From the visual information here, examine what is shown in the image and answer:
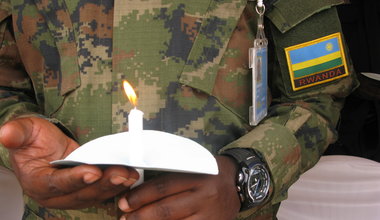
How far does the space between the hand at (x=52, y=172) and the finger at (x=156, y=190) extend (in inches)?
0.8

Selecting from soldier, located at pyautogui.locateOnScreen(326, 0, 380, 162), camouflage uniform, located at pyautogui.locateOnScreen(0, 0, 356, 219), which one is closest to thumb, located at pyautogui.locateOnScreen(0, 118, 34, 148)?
camouflage uniform, located at pyautogui.locateOnScreen(0, 0, 356, 219)

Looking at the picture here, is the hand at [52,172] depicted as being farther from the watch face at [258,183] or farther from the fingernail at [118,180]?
the watch face at [258,183]

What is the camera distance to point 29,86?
1.05m

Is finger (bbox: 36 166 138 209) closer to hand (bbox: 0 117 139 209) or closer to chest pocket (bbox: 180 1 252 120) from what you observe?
hand (bbox: 0 117 139 209)

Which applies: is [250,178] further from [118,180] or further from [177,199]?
[118,180]

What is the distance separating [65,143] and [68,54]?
0.18 m

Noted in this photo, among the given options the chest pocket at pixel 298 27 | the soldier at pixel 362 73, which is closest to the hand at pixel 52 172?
the chest pocket at pixel 298 27

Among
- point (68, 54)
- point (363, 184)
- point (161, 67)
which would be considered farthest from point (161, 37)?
point (363, 184)

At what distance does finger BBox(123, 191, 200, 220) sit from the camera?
639 mm

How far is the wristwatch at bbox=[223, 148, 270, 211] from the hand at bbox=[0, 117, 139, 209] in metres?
0.20

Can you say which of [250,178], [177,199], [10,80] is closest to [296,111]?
[250,178]

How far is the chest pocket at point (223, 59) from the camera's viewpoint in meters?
0.87

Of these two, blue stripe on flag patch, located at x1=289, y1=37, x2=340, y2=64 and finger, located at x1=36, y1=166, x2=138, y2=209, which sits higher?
blue stripe on flag patch, located at x1=289, y1=37, x2=340, y2=64

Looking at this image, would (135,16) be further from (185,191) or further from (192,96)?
(185,191)
